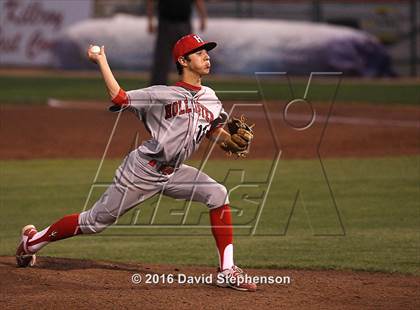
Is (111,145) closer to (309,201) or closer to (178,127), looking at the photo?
(309,201)

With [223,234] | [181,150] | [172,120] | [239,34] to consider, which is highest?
[239,34]

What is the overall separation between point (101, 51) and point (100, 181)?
642 centimetres

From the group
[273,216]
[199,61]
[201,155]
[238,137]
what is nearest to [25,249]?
[238,137]

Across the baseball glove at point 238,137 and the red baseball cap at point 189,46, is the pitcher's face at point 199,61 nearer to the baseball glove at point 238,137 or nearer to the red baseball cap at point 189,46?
the red baseball cap at point 189,46

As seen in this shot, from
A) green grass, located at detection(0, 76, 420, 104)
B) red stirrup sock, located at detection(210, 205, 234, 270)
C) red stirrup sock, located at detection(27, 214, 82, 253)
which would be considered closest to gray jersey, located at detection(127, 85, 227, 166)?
red stirrup sock, located at detection(210, 205, 234, 270)

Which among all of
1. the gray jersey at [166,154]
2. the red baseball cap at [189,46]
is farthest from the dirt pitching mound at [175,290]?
the red baseball cap at [189,46]

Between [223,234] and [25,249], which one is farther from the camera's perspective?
[25,249]

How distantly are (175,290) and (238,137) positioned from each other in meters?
1.17

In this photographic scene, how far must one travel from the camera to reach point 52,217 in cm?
1127

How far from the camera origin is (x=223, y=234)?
781cm

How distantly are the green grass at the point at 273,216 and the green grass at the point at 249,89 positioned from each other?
22.7 ft

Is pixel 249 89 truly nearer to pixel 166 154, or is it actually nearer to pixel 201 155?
pixel 201 155

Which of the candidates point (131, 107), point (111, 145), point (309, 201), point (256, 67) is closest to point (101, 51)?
point (131, 107)

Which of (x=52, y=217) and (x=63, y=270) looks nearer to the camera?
(x=63, y=270)
